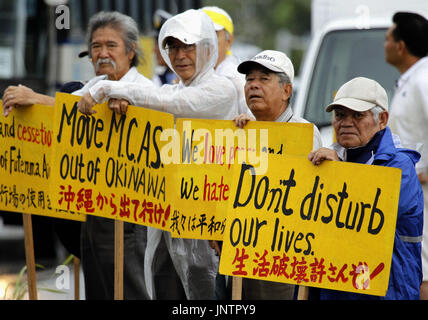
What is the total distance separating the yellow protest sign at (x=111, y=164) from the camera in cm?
471

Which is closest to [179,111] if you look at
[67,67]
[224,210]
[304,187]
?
[224,210]

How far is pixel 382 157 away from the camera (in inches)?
157

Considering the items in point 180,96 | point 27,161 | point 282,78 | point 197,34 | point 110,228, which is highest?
point 197,34

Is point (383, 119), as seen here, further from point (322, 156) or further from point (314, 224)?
point (314, 224)

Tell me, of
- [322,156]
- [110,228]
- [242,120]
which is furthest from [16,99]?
[322,156]

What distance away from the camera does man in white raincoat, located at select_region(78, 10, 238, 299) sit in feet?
15.6

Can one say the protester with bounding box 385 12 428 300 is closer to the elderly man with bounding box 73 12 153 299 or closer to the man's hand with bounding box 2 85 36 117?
the elderly man with bounding box 73 12 153 299

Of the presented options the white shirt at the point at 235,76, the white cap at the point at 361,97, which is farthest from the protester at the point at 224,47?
the white cap at the point at 361,97

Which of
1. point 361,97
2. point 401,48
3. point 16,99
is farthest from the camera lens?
point 401,48

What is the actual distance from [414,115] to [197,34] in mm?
1890

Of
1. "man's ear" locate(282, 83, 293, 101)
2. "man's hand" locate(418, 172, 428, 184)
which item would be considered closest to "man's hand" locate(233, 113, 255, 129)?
"man's ear" locate(282, 83, 293, 101)

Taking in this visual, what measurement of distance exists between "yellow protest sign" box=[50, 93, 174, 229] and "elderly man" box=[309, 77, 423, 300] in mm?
930

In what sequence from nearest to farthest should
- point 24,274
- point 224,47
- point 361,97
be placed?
point 361,97, point 224,47, point 24,274
